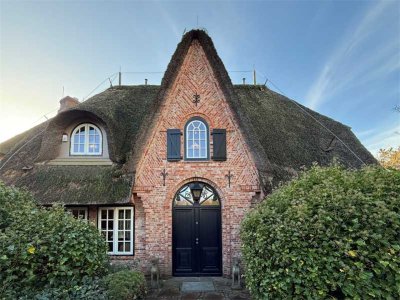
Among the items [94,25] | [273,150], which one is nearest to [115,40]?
[94,25]

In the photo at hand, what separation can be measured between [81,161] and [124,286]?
630 cm

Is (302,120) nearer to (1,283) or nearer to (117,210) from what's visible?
(117,210)

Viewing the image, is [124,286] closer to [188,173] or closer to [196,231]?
[196,231]

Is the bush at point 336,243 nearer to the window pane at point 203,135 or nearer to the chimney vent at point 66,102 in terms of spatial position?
the window pane at point 203,135

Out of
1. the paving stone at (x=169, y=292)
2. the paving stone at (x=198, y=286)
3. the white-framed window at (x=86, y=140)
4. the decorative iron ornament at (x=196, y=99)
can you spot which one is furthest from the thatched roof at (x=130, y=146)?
the paving stone at (x=198, y=286)

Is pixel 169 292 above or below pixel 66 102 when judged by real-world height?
below

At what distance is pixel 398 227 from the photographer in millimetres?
4879

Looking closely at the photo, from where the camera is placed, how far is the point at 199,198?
10688 mm

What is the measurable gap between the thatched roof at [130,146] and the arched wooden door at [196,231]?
2085 mm

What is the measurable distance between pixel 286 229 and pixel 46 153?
32.4ft

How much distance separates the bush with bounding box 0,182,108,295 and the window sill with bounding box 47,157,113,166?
14.4ft

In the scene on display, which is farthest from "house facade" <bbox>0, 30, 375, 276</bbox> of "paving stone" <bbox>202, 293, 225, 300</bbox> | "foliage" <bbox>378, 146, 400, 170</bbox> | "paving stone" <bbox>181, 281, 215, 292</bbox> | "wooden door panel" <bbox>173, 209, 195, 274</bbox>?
"foliage" <bbox>378, 146, 400, 170</bbox>

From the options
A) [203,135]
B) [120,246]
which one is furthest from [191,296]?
[203,135]

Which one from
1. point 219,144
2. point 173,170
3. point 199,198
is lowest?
point 199,198
